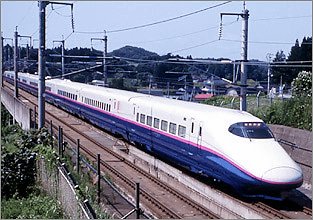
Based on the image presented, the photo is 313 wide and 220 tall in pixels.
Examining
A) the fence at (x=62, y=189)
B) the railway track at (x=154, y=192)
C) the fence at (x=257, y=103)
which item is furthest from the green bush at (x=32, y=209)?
the fence at (x=257, y=103)

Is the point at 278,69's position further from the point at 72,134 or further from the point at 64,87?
the point at 72,134

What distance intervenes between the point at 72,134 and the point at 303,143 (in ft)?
47.9

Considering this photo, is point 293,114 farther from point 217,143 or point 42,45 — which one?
point 42,45

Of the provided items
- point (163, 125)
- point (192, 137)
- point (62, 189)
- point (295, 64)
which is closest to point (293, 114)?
point (163, 125)

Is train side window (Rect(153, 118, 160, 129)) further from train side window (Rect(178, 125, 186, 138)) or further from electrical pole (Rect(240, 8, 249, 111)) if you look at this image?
electrical pole (Rect(240, 8, 249, 111))

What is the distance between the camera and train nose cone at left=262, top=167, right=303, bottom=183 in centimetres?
1091

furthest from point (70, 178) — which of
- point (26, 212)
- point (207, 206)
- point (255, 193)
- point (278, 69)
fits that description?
point (278, 69)

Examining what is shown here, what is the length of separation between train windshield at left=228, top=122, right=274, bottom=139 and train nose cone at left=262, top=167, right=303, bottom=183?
4.76 ft

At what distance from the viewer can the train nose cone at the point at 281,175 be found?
35.8 feet

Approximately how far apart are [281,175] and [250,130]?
1868 millimetres

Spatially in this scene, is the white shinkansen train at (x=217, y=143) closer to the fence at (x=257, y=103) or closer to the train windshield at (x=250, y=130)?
the train windshield at (x=250, y=130)

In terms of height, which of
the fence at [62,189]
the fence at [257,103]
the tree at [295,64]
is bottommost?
the fence at [62,189]

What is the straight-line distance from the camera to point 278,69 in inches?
2063

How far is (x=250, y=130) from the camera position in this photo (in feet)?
40.7
